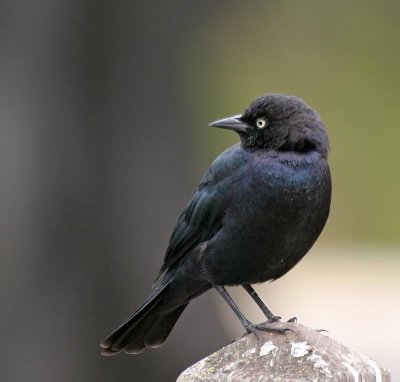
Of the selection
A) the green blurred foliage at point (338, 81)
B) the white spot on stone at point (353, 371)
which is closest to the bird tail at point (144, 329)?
the white spot on stone at point (353, 371)

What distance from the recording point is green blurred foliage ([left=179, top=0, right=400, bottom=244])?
38.0ft

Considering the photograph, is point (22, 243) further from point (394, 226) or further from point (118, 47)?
point (394, 226)

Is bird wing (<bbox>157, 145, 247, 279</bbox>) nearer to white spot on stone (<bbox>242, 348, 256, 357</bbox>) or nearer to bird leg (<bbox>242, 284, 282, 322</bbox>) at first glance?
bird leg (<bbox>242, 284, 282, 322</bbox>)

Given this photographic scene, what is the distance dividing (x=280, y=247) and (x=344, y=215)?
10297mm

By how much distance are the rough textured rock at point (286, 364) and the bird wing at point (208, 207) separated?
1.43 m

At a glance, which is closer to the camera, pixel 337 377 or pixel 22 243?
pixel 337 377

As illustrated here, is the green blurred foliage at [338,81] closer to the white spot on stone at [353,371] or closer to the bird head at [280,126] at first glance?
the bird head at [280,126]

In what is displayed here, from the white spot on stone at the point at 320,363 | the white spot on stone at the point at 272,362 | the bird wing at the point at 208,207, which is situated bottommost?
the white spot on stone at the point at 320,363

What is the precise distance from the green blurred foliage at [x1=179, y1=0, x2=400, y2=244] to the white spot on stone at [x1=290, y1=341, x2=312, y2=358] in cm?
673

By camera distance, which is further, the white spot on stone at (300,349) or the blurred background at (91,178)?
the blurred background at (91,178)

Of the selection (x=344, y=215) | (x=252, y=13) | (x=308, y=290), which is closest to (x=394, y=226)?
(x=344, y=215)

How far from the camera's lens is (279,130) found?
481cm

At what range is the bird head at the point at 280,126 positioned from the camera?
4.75 meters

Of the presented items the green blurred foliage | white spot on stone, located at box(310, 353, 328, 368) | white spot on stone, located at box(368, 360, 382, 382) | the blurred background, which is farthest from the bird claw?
the green blurred foliage
